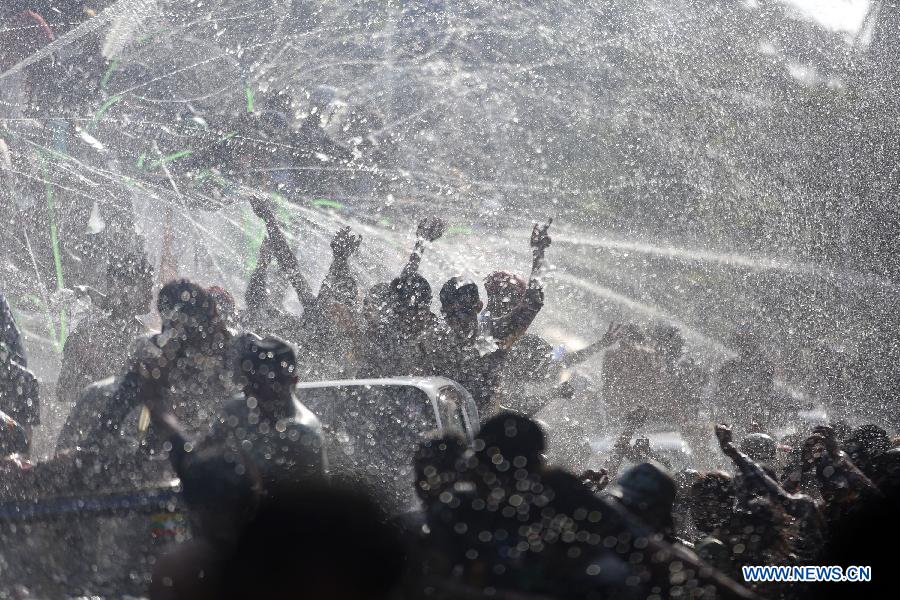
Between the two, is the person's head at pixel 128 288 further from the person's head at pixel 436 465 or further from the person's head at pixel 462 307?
the person's head at pixel 436 465

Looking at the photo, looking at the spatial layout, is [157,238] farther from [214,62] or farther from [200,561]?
[200,561]

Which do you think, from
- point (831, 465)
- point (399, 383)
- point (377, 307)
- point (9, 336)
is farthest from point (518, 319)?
point (9, 336)

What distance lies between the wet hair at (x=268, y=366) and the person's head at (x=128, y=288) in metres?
1.93

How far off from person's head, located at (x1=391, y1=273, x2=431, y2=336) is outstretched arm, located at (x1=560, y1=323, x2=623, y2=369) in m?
1.92

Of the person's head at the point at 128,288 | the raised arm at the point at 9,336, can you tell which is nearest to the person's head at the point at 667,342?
the person's head at the point at 128,288

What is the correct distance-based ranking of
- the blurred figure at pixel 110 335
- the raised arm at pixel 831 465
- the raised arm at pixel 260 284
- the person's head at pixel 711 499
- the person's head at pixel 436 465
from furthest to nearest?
the raised arm at pixel 260 284
the blurred figure at pixel 110 335
the person's head at pixel 711 499
the raised arm at pixel 831 465
the person's head at pixel 436 465

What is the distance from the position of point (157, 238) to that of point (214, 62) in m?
1.72

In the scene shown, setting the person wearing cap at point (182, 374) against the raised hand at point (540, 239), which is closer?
the person wearing cap at point (182, 374)

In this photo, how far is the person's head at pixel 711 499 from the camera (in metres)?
3.90

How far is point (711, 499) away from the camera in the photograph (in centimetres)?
396

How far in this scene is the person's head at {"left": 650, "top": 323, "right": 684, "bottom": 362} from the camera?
7.24 metres

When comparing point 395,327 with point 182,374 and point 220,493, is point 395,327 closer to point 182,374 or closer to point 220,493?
point 182,374

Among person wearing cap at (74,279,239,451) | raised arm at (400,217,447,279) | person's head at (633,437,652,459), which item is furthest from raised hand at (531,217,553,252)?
person wearing cap at (74,279,239,451)

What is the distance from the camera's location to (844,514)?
3.35m
